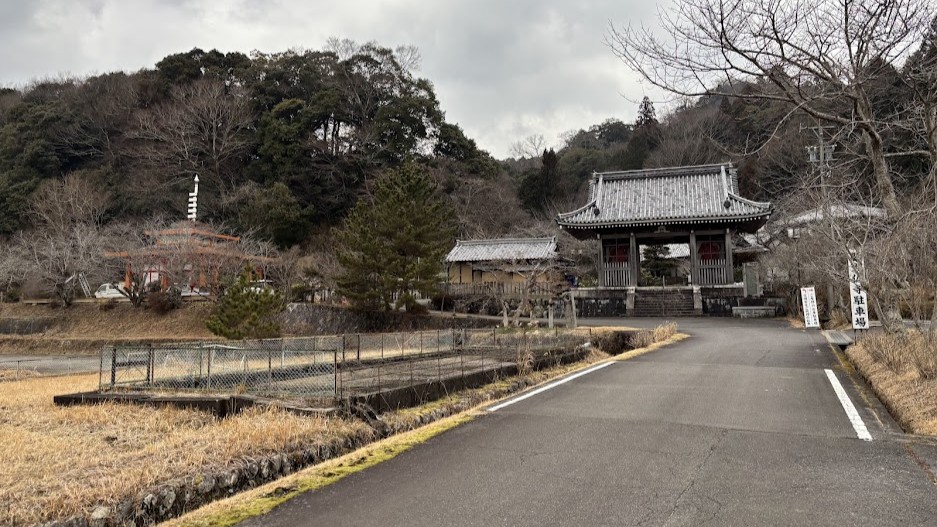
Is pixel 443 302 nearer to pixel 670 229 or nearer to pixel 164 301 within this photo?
pixel 670 229

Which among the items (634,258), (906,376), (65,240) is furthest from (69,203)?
(906,376)

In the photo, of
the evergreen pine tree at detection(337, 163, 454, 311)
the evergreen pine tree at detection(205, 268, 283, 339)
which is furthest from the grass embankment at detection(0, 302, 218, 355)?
the evergreen pine tree at detection(205, 268, 283, 339)

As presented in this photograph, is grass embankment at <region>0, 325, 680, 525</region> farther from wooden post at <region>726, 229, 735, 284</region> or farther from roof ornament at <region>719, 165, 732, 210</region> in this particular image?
roof ornament at <region>719, 165, 732, 210</region>

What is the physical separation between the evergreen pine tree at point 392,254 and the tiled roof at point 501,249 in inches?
341

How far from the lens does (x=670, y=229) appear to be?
2900 centimetres

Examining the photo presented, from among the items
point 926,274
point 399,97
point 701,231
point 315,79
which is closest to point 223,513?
point 926,274

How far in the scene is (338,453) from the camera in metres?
5.75

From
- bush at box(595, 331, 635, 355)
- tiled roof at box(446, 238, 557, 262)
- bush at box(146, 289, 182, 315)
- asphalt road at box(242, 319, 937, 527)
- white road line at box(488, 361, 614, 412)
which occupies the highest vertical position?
tiled roof at box(446, 238, 557, 262)

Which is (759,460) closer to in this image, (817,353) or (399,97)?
(817,353)

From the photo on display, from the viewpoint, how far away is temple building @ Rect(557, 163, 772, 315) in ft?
91.1

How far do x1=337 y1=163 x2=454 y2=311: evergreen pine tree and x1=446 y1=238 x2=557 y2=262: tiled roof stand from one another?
8.67 m

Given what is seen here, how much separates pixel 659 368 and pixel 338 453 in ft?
25.6

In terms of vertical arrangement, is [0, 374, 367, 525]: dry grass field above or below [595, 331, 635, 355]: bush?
below

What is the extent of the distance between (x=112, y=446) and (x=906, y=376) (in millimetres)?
10177
